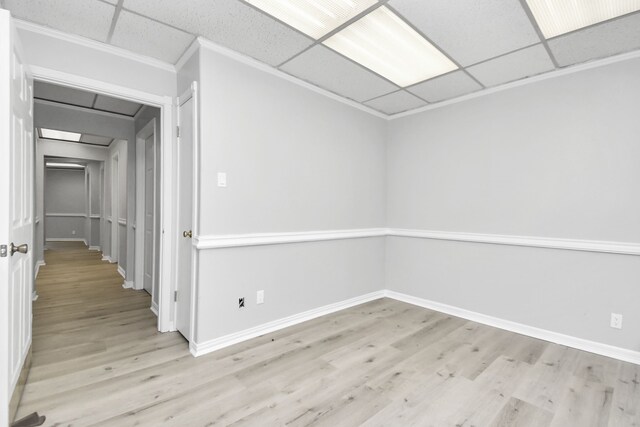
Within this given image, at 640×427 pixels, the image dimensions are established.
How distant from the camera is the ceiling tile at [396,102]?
11.0 feet

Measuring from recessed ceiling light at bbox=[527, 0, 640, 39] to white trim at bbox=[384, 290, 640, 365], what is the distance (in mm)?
2374

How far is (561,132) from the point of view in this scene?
2.68 meters

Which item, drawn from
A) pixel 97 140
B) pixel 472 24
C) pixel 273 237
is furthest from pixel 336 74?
pixel 97 140

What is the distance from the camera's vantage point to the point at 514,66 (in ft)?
8.58

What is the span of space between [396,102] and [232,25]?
6.64 feet

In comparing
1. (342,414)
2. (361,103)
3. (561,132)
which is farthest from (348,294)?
(561,132)

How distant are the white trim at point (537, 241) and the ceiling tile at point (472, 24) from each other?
1.61 meters

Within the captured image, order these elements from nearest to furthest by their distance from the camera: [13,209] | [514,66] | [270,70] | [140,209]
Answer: [13,209] → [514,66] → [270,70] → [140,209]

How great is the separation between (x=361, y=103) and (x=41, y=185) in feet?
16.1

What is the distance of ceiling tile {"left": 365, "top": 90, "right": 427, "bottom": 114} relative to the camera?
3.35m

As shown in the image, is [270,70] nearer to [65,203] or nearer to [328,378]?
[328,378]

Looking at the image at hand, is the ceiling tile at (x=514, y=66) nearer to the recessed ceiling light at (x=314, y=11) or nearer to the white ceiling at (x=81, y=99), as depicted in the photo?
the recessed ceiling light at (x=314, y=11)

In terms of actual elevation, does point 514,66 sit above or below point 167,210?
above

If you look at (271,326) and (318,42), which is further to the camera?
(271,326)
